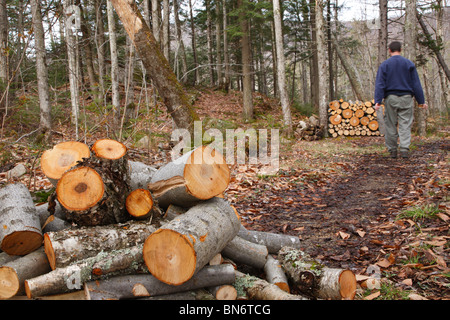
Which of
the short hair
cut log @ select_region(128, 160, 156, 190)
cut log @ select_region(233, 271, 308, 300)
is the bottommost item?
cut log @ select_region(233, 271, 308, 300)

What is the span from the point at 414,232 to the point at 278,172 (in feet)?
11.4

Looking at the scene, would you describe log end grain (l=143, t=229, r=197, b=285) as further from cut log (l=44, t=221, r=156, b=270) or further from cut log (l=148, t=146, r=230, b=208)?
cut log (l=148, t=146, r=230, b=208)

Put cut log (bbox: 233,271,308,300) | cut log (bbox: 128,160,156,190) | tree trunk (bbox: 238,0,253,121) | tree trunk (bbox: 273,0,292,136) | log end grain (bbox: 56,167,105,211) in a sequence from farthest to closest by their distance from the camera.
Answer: tree trunk (bbox: 238,0,253,121) → tree trunk (bbox: 273,0,292,136) → cut log (bbox: 128,160,156,190) → log end grain (bbox: 56,167,105,211) → cut log (bbox: 233,271,308,300)

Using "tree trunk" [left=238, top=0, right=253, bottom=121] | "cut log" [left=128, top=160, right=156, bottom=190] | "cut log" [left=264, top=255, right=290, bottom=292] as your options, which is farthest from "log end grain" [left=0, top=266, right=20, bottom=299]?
"tree trunk" [left=238, top=0, right=253, bottom=121]

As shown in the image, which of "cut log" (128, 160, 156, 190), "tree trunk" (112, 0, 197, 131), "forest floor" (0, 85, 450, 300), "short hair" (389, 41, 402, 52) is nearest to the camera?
"forest floor" (0, 85, 450, 300)

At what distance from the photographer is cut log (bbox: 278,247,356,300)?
2.04m

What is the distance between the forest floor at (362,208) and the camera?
2.39 m

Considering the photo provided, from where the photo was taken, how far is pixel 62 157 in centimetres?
254

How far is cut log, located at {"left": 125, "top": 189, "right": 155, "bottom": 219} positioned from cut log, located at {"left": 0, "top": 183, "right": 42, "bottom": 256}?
65 centimetres

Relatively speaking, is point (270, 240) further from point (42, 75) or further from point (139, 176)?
point (42, 75)

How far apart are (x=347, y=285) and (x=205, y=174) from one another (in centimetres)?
131

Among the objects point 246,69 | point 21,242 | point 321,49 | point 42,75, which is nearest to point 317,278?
point 21,242

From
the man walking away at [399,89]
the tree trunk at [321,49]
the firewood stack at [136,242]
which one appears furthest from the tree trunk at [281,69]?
the firewood stack at [136,242]

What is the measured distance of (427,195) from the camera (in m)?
3.75
